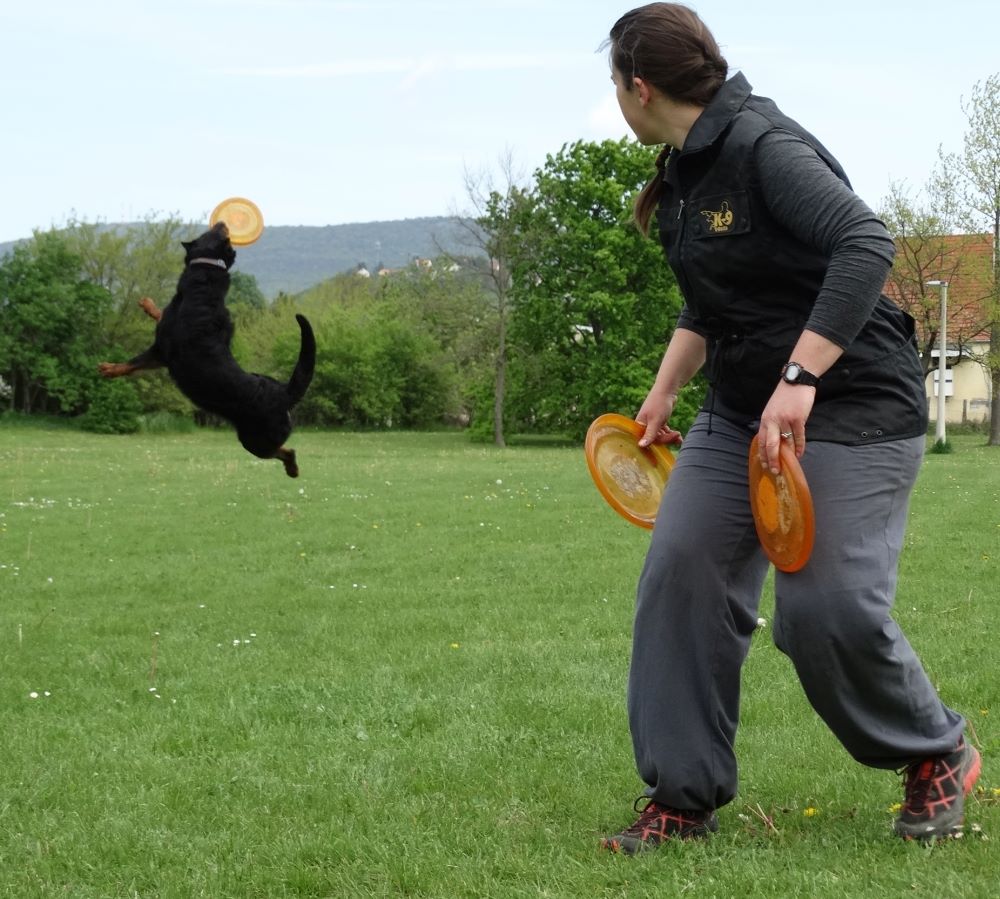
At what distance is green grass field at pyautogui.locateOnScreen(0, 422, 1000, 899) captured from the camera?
3.90 metres

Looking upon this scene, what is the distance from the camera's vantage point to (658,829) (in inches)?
158

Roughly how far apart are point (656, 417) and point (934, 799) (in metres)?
1.67

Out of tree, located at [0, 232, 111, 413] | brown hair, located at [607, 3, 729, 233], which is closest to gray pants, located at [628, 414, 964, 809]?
brown hair, located at [607, 3, 729, 233]

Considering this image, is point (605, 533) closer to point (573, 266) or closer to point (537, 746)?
point (537, 746)

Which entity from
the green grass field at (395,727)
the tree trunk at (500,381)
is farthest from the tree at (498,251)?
the green grass field at (395,727)

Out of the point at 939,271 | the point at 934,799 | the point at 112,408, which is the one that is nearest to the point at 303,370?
the point at 934,799

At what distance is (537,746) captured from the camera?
5.40 m

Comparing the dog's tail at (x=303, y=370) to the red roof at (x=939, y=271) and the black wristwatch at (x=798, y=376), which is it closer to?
the black wristwatch at (x=798, y=376)

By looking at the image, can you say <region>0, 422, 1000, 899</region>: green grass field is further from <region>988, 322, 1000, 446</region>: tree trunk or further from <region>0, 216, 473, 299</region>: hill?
<region>988, 322, 1000, 446</region>: tree trunk

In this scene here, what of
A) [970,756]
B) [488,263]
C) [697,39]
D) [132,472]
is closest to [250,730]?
[970,756]

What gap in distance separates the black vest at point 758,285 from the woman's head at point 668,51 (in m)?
0.09

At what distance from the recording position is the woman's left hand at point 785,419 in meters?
3.36

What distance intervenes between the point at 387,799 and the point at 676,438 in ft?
6.17

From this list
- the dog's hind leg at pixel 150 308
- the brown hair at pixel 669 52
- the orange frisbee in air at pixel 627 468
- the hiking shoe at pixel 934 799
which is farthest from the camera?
the orange frisbee in air at pixel 627 468
